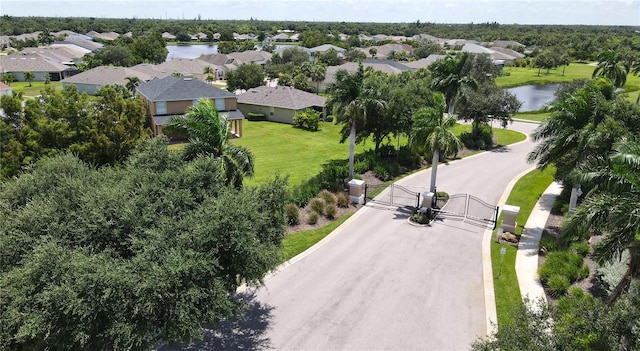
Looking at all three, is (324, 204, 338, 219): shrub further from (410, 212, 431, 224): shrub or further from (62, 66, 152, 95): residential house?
(62, 66, 152, 95): residential house

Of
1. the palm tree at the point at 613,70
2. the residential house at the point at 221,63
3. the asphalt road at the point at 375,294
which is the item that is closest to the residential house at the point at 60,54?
the residential house at the point at 221,63

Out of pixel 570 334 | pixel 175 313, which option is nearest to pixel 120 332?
pixel 175 313

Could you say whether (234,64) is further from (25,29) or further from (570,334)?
(25,29)

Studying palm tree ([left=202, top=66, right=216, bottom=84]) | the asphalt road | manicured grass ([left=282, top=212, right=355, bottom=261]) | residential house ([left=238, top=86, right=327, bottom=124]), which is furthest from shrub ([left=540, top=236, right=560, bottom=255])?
palm tree ([left=202, top=66, right=216, bottom=84])

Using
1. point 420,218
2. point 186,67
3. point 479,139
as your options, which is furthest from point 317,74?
point 420,218


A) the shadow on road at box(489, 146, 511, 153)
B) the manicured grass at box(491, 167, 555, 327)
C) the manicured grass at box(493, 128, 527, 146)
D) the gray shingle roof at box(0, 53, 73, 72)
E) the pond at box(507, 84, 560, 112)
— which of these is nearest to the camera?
the manicured grass at box(491, 167, 555, 327)

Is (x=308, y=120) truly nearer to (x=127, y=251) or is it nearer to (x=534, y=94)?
(x=127, y=251)
